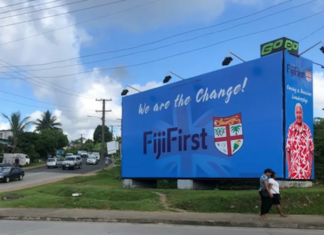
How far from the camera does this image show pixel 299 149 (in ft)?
50.7

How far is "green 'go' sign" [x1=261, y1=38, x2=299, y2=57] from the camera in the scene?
51.2 ft

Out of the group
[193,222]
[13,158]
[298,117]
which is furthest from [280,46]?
[13,158]

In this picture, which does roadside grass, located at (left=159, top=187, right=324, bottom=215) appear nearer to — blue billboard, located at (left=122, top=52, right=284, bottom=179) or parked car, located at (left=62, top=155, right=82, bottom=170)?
blue billboard, located at (left=122, top=52, right=284, bottom=179)

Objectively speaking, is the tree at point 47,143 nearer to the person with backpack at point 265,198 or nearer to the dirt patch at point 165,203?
the dirt patch at point 165,203

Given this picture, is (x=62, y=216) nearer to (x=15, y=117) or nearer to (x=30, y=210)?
(x=30, y=210)

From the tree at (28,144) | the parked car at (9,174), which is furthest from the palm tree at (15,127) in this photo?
the parked car at (9,174)

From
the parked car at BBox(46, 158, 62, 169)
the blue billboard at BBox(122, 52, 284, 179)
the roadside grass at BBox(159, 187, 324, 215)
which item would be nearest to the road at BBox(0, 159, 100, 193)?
the blue billboard at BBox(122, 52, 284, 179)

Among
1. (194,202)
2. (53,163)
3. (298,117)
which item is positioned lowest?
(53,163)

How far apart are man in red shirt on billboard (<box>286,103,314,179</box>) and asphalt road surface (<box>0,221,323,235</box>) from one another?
5640mm

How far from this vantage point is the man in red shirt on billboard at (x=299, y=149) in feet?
49.3

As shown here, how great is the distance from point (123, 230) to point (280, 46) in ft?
35.4

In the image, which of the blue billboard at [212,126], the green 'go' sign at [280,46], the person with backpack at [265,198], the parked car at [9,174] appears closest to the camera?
the person with backpack at [265,198]

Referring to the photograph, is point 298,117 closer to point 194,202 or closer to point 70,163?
point 194,202

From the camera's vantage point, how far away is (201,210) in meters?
13.3
